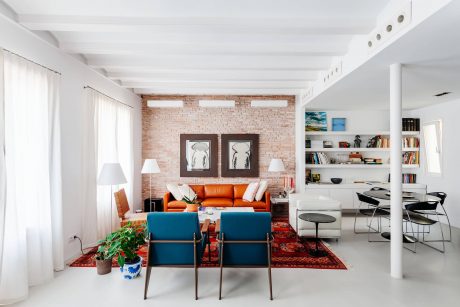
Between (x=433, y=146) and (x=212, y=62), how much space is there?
19.6ft

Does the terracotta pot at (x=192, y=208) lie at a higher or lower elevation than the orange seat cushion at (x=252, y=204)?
higher

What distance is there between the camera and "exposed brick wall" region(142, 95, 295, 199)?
260 inches

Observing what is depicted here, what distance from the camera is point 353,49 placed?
11.5ft

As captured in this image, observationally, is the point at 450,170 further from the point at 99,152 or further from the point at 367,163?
the point at 99,152

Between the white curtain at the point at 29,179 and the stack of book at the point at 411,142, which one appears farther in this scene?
the stack of book at the point at 411,142

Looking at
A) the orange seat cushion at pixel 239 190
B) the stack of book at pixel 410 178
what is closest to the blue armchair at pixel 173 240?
the orange seat cushion at pixel 239 190

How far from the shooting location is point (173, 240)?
2.76 m

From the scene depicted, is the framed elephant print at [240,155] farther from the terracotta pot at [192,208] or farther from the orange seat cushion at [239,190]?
the terracotta pot at [192,208]

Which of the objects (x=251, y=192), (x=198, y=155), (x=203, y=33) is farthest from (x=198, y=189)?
(x=203, y=33)

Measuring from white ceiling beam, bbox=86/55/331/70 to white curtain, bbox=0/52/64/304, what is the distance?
104 cm

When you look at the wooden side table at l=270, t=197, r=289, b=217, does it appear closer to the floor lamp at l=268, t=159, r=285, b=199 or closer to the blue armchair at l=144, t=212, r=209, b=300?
the floor lamp at l=268, t=159, r=285, b=199

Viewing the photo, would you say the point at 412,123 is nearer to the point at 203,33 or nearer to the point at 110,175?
the point at 203,33

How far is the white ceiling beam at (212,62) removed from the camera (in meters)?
4.05

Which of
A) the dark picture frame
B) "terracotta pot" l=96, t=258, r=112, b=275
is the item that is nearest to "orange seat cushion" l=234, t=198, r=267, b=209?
the dark picture frame
